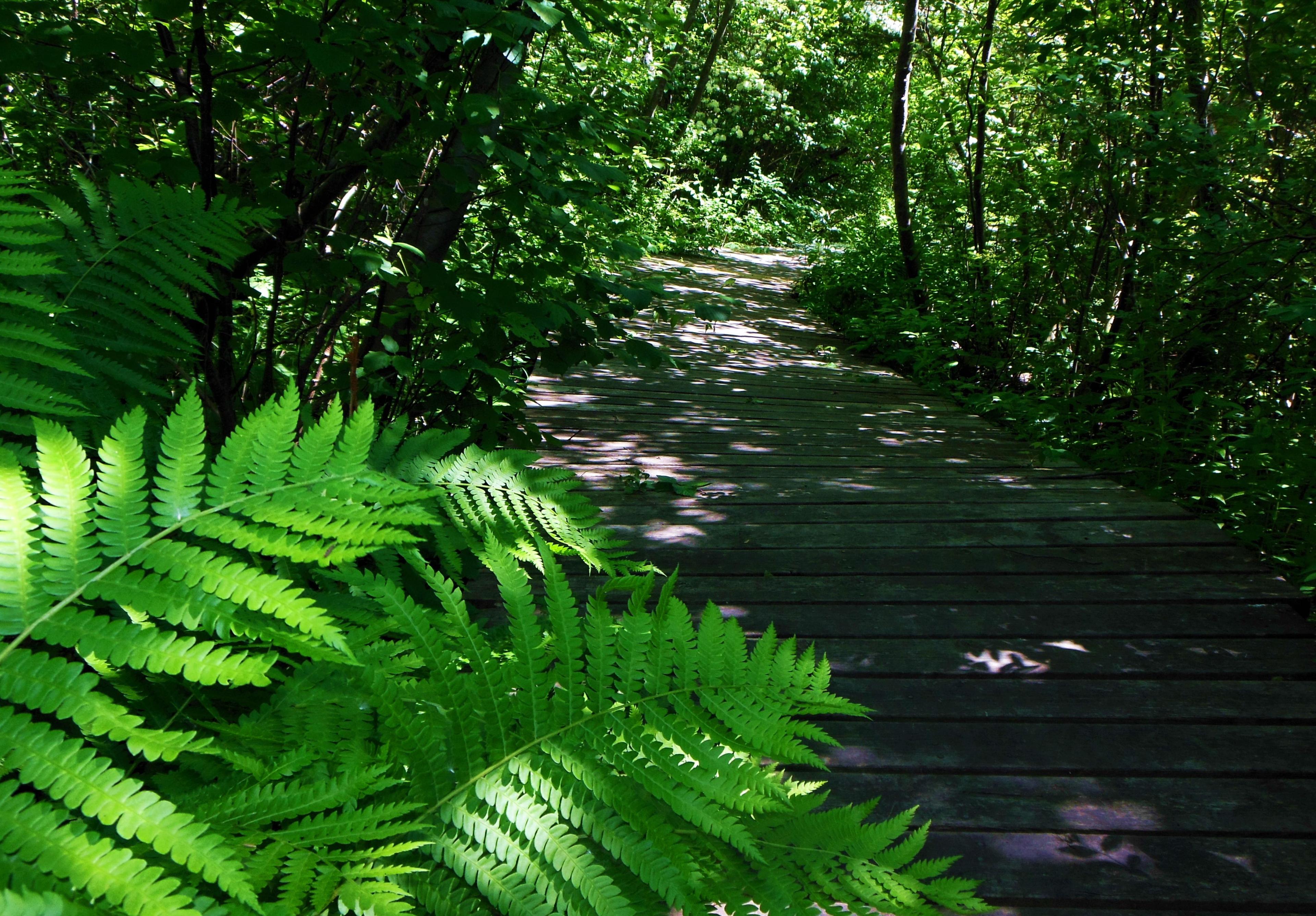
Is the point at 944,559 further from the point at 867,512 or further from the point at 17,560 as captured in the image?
the point at 17,560

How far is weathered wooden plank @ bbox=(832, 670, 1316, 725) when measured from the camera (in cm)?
223

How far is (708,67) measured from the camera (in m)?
16.1

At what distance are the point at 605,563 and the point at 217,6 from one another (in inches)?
68.2

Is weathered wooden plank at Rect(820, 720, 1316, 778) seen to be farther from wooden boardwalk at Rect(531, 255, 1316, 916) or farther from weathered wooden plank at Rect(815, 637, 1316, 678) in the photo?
weathered wooden plank at Rect(815, 637, 1316, 678)

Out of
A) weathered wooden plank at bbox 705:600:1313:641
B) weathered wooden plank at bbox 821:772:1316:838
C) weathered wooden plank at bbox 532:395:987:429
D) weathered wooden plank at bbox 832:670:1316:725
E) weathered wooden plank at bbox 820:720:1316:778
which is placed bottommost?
weathered wooden plank at bbox 821:772:1316:838

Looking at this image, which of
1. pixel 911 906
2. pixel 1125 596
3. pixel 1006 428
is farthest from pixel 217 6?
pixel 1006 428

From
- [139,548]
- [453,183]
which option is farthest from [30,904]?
[453,183]

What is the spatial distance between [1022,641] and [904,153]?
710cm

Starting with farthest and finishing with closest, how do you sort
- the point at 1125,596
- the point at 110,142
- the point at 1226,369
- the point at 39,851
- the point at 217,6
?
1. the point at 1226,369
2. the point at 1125,596
3. the point at 110,142
4. the point at 217,6
5. the point at 39,851

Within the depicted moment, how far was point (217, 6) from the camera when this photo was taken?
2.06 meters

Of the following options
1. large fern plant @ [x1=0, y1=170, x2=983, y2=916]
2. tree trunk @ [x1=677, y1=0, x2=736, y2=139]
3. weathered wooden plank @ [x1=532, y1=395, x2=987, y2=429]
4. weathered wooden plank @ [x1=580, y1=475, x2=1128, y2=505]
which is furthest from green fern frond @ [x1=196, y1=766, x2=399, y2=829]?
tree trunk @ [x1=677, y1=0, x2=736, y2=139]

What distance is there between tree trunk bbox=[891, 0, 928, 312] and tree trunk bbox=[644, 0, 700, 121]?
2508 millimetres

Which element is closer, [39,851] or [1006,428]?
[39,851]

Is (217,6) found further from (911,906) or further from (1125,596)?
(1125,596)
